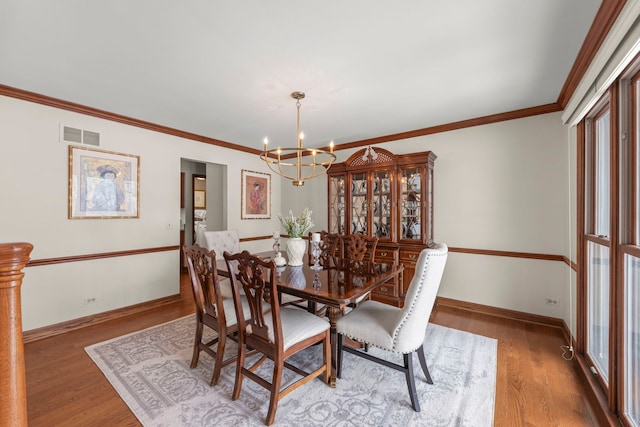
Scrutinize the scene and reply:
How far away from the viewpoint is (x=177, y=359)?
239 centimetres

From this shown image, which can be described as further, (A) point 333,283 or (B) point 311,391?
(A) point 333,283

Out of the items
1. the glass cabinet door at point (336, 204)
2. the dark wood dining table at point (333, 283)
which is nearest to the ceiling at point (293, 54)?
the glass cabinet door at point (336, 204)

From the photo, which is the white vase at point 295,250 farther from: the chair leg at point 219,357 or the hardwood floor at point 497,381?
the hardwood floor at point 497,381

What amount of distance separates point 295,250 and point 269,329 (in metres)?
0.89

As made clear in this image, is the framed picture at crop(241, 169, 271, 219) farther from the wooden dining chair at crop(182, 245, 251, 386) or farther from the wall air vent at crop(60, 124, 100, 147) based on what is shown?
the wooden dining chair at crop(182, 245, 251, 386)

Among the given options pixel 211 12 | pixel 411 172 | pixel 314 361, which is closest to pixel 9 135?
pixel 211 12

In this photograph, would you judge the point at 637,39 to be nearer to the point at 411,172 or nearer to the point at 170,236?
the point at 411,172

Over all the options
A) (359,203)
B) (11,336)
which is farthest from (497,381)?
(11,336)

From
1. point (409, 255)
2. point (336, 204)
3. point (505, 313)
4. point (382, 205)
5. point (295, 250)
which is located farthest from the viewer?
point (336, 204)

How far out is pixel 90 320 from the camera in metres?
3.12

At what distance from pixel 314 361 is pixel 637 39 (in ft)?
9.13

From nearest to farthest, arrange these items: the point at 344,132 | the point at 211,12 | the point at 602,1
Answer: the point at 602,1, the point at 211,12, the point at 344,132

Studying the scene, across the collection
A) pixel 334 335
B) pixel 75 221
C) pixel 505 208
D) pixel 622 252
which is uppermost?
pixel 505 208

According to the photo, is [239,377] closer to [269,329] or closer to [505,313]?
[269,329]
